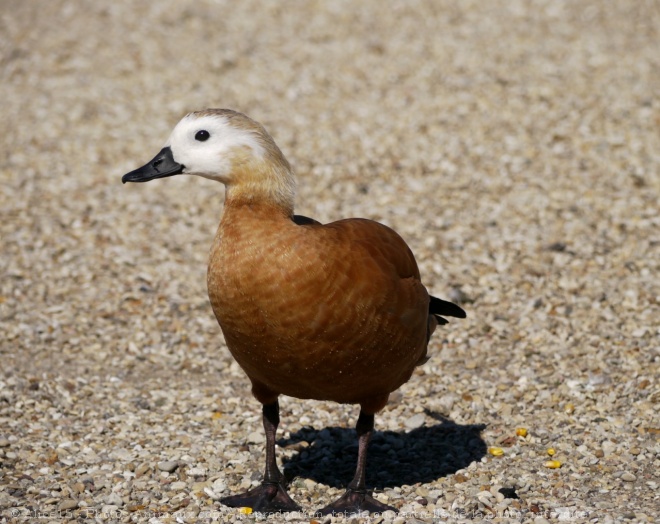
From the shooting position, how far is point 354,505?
4.35 m

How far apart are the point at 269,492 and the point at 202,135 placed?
173cm

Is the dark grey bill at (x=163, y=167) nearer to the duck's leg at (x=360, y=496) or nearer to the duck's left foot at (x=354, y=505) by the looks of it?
the duck's leg at (x=360, y=496)

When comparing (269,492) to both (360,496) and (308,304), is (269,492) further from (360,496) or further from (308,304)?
(308,304)

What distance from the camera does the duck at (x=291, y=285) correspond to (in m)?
3.86

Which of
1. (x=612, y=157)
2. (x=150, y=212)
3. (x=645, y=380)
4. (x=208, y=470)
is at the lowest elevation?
(x=208, y=470)

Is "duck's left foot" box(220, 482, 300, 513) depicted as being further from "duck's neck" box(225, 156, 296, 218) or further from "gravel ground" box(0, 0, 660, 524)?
"duck's neck" box(225, 156, 296, 218)

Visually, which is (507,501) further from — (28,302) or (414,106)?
(414,106)

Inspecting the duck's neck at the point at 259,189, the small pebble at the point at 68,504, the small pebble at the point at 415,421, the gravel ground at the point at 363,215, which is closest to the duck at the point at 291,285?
the duck's neck at the point at 259,189

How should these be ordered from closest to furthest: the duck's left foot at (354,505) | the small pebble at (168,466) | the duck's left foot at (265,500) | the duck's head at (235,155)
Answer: the duck's head at (235,155) → the duck's left foot at (354,505) → the duck's left foot at (265,500) → the small pebble at (168,466)

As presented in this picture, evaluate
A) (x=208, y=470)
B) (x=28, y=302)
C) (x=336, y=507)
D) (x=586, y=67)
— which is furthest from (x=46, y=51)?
(x=336, y=507)

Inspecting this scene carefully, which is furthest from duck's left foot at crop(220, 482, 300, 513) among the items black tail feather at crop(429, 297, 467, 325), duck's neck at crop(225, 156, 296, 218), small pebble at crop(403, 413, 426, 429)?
duck's neck at crop(225, 156, 296, 218)

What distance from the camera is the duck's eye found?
4086 mm

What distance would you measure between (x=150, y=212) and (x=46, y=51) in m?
3.78

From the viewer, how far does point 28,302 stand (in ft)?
22.2
